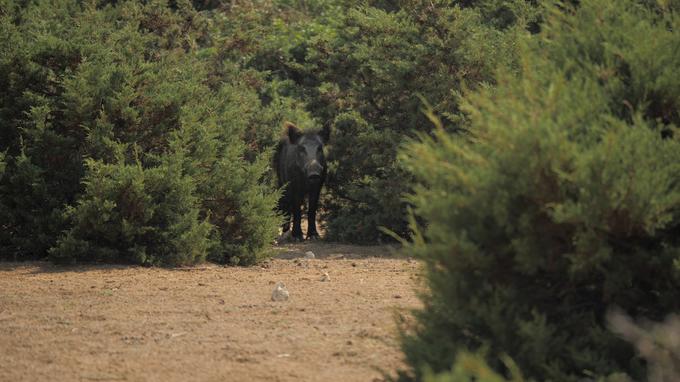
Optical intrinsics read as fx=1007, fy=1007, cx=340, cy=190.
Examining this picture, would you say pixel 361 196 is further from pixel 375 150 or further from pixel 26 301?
pixel 26 301

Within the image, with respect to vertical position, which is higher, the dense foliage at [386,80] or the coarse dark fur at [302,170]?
the dense foliage at [386,80]

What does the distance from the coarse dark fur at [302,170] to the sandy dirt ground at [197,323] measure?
542cm

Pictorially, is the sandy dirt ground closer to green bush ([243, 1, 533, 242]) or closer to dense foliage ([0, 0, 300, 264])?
dense foliage ([0, 0, 300, 264])

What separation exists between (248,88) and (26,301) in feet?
34.2

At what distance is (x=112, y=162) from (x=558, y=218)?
8.32 meters

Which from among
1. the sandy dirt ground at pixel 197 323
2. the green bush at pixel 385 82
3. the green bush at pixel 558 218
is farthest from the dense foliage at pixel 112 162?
the green bush at pixel 558 218

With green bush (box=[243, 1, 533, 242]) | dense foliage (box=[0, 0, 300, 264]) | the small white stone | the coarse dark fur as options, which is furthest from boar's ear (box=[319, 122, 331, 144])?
the small white stone

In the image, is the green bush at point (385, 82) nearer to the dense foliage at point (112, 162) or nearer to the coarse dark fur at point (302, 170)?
the coarse dark fur at point (302, 170)

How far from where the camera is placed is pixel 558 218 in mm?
4859

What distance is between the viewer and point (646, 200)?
4.93m

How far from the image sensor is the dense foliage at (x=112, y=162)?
11805 millimetres

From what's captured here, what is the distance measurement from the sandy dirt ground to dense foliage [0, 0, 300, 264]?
48 cm

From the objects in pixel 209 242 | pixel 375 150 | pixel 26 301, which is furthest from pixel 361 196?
pixel 26 301

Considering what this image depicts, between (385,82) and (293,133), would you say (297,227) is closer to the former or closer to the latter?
(293,133)
